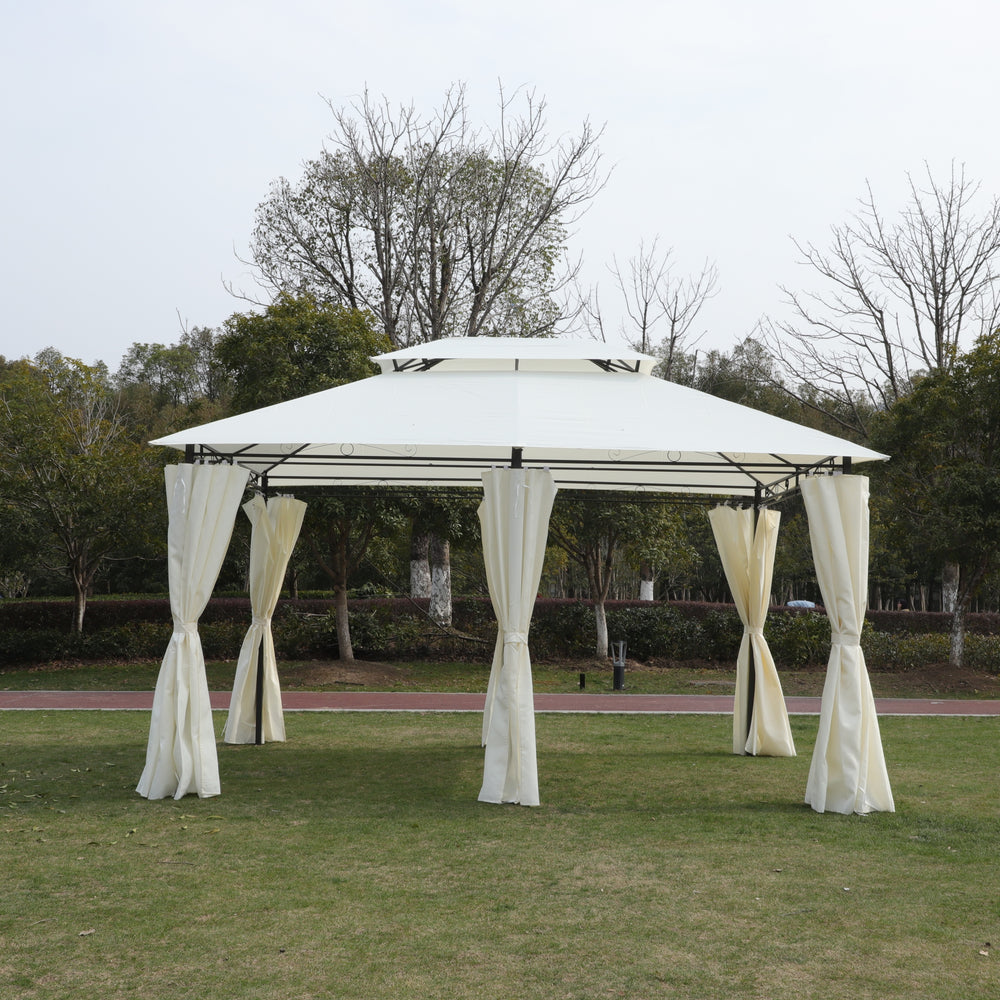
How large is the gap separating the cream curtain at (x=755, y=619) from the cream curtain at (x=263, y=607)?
4186 millimetres

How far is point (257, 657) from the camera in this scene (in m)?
9.78

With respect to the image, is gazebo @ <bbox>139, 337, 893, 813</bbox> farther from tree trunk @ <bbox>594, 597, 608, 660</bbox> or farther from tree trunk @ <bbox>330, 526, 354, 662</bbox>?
tree trunk @ <bbox>594, 597, 608, 660</bbox>

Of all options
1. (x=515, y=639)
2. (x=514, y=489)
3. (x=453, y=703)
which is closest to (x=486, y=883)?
(x=515, y=639)

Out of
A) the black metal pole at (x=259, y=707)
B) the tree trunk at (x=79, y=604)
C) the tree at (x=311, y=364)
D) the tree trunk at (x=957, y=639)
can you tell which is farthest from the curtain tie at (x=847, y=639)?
the tree trunk at (x=79, y=604)

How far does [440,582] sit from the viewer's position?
20547mm

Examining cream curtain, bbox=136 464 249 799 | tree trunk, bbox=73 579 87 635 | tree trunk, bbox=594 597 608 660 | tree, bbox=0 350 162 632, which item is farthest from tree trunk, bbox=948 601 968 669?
tree trunk, bbox=73 579 87 635

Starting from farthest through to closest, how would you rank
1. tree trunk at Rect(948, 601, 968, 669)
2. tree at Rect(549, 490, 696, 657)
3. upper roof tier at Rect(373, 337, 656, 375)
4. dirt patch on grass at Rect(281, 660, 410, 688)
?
1. tree at Rect(549, 490, 696, 657)
2. tree trunk at Rect(948, 601, 968, 669)
3. dirt patch on grass at Rect(281, 660, 410, 688)
4. upper roof tier at Rect(373, 337, 656, 375)

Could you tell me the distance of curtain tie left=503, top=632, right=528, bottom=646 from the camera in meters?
7.34

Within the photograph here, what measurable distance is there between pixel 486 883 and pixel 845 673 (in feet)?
10.9

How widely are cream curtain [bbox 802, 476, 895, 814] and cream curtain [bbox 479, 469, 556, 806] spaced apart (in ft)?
6.64

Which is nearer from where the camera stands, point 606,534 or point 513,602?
point 513,602

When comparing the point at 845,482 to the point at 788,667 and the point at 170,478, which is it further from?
the point at 788,667

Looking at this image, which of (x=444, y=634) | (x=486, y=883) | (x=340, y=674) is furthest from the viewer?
(x=444, y=634)

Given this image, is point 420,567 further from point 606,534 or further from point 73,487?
point 73,487
